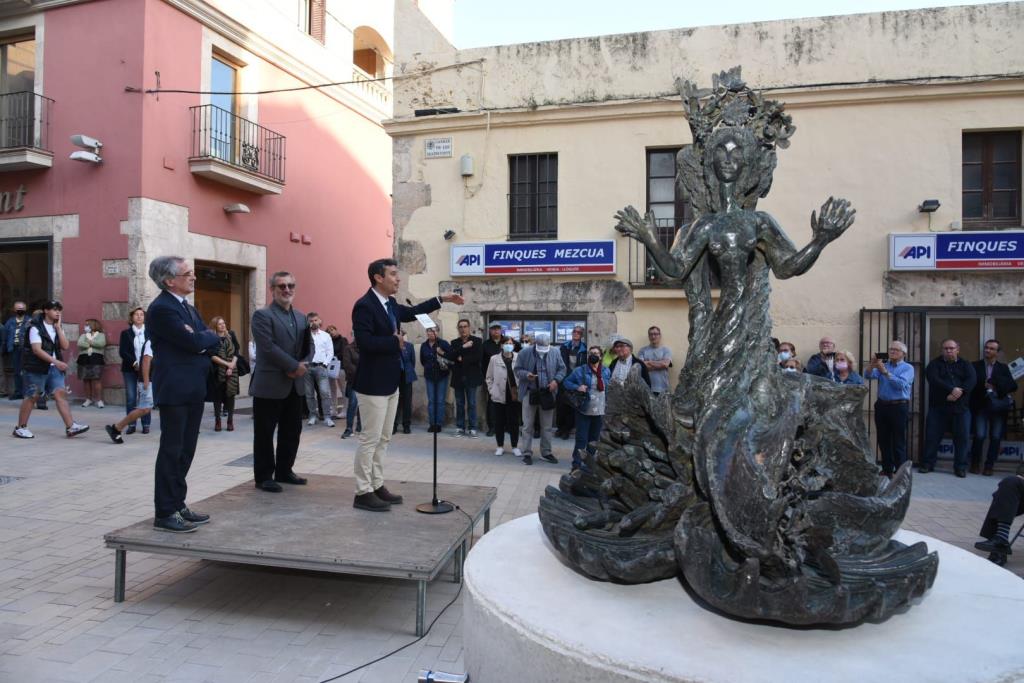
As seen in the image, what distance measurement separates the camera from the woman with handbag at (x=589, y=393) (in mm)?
8062

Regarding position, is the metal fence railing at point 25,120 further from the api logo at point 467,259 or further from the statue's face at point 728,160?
the statue's face at point 728,160

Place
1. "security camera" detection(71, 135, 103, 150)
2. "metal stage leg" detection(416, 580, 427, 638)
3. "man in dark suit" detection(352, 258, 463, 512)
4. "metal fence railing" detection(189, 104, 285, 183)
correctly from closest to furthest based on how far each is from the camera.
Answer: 1. "metal stage leg" detection(416, 580, 427, 638)
2. "man in dark suit" detection(352, 258, 463, 512)
3. "security camera" detection(71, 135, 103, 150)
4. "metal fence railing" detection(189, 104, 285, 183)

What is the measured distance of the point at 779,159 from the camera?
32.9 ft

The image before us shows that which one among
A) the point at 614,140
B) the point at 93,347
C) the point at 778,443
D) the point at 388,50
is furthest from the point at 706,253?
the point at 388,50

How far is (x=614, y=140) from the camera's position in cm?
1073

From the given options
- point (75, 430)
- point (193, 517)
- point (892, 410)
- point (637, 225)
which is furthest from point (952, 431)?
point (75, 430)

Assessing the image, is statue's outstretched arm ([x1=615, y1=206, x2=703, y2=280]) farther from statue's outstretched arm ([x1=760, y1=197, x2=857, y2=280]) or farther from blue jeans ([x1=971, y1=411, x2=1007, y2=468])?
blue jeans ([x1=971, y1=411, x2=1007, y2=468])

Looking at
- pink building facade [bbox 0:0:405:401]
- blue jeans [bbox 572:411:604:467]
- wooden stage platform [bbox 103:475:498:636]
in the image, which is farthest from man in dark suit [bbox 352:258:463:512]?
pink building facade [bbox 0:0:405:401]

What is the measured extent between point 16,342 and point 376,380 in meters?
9.22

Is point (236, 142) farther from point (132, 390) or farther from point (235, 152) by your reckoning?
point (132, 390)

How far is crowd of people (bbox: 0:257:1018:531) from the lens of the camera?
13.5 ft

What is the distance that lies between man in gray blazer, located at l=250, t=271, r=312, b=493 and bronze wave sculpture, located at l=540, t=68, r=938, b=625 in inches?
97.1

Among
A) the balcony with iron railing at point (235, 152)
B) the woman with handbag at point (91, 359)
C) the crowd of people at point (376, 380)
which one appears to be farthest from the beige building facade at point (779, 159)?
the woman with handbag at point (91, 359)

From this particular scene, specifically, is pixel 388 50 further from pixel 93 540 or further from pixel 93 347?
pixel 93 540
